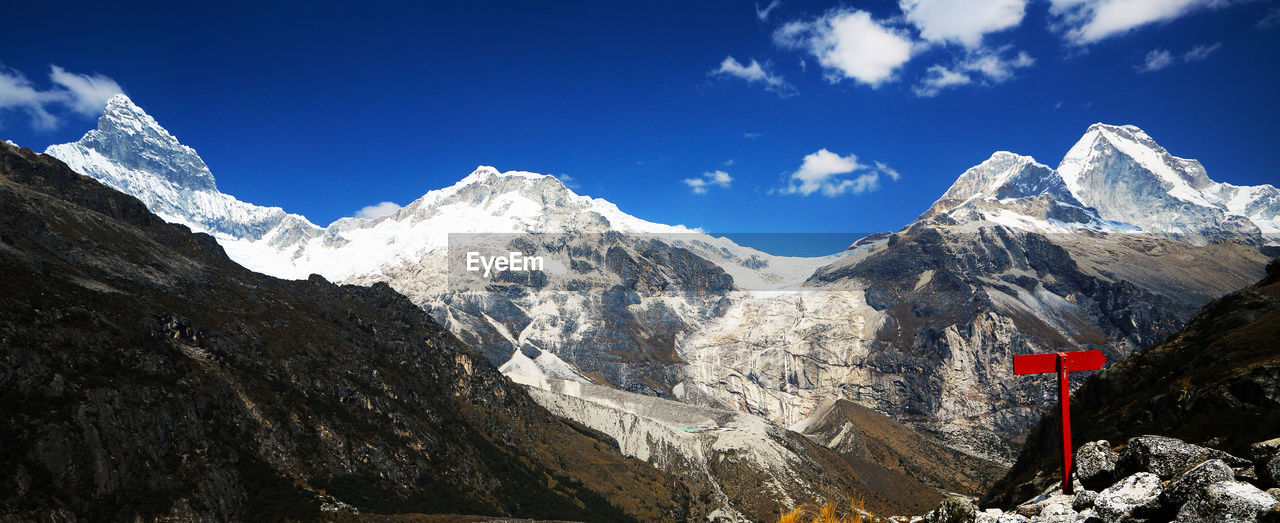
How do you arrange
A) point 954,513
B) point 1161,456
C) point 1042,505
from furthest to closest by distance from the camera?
point 1042,505 → point 954,513 → point 1161,456

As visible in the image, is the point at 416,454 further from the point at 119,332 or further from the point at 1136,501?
the point at 1136,501

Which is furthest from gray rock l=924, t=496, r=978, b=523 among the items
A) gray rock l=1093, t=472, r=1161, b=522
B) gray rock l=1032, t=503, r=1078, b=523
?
gray rock l=1093, t=472, r=1161, b=522

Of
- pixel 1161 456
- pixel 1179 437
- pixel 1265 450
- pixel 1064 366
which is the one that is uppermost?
pixel 1064 366

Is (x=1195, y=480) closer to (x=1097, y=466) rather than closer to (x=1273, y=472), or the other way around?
(x=1273, y=472)

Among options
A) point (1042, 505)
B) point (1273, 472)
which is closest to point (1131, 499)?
point (1273, 472)

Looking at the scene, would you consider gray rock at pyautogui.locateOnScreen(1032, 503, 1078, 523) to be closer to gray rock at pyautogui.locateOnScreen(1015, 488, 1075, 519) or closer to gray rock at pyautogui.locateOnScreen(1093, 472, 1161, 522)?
gray rock at pyautogui.locateOnScreen(1015, 488, 1075, 519)

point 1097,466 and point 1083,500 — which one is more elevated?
point 1097,466

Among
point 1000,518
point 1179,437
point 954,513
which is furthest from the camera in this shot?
point 1179,437
